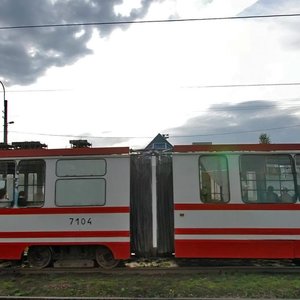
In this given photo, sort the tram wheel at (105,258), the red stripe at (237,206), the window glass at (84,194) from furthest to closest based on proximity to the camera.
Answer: the tram wheel at (105,258)
the window glass at (84,194)
the red stripe at (237,206)

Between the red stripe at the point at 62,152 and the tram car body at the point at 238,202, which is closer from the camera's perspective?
the tram car body at the point at 238,202

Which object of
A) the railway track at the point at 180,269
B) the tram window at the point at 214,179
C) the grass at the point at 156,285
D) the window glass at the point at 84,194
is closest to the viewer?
the grass at the point at 156,285

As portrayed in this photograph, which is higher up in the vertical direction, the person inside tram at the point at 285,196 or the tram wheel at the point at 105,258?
the person inside tram at the point at 285,196

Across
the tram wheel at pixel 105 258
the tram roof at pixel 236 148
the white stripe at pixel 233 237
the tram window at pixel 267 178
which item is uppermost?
the tram roof at pixel 236 148

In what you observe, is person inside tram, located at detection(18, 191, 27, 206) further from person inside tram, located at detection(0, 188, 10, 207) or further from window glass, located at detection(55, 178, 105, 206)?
window glass, located at detection(55, 178, 105, 206)

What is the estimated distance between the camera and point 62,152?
34.4 ft

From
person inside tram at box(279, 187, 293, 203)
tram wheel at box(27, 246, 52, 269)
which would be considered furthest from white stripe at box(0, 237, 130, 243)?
person inside tram at box(279, 187, 293, 203)

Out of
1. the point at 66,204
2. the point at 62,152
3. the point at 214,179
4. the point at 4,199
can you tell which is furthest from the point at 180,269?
the point at 4,199

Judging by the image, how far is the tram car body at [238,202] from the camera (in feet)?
32.9

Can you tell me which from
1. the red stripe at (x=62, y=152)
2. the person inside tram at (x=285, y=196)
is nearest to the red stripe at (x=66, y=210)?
the red stripe at (x=62, y=152)

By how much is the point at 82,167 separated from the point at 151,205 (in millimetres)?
1754

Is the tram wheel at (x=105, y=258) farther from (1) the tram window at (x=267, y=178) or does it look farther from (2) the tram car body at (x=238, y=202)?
(1) the tram window at (x=267, y=178)

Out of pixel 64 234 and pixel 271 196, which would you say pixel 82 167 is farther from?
pixel 271 196

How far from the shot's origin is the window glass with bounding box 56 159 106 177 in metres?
10.4
